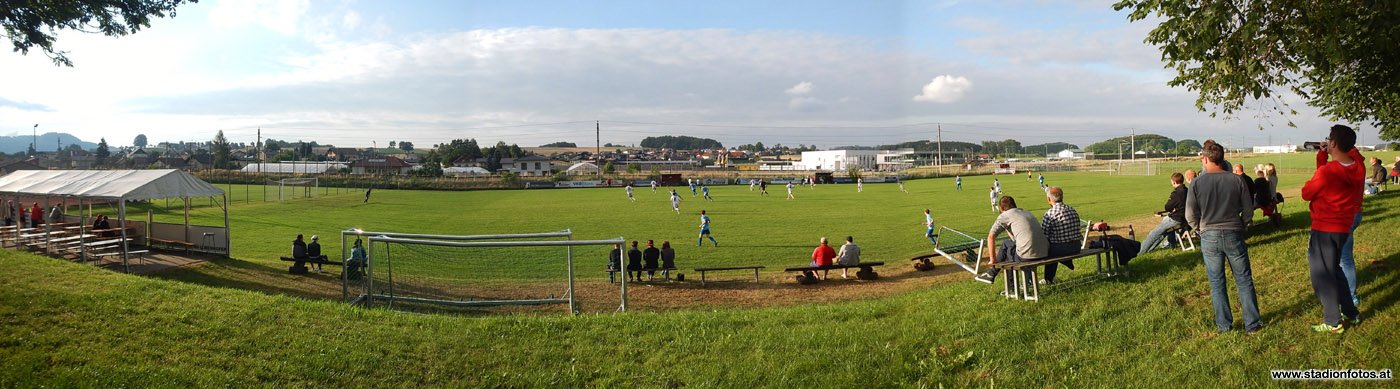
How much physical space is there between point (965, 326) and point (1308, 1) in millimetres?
4592

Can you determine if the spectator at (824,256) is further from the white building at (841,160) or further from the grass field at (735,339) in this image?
the white building at (841,160)

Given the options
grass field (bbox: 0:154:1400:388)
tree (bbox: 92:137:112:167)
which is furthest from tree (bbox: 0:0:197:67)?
tree (bbox: 92:137:112:167)

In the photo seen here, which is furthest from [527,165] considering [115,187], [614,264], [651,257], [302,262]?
[614,264]

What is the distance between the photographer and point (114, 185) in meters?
17.3

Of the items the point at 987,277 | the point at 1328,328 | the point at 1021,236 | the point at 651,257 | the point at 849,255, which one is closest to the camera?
the point at 1328,328

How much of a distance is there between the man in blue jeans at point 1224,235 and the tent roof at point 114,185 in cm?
1924

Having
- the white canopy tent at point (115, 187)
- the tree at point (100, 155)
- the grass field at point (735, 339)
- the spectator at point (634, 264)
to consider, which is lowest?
the spectator at point (634, 264)

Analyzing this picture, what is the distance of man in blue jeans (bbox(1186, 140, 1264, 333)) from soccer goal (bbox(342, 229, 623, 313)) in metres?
6.29

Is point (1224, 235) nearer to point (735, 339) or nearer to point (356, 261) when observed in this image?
point (735, 339)

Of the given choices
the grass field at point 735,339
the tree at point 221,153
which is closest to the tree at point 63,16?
the grass field at point 735,339

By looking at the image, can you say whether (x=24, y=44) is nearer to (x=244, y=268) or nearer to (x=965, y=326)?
(x=244, y=268)

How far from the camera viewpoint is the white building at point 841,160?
134500 mm

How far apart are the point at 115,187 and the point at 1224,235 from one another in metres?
20.5

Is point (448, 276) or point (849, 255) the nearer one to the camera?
point (448, 276)
